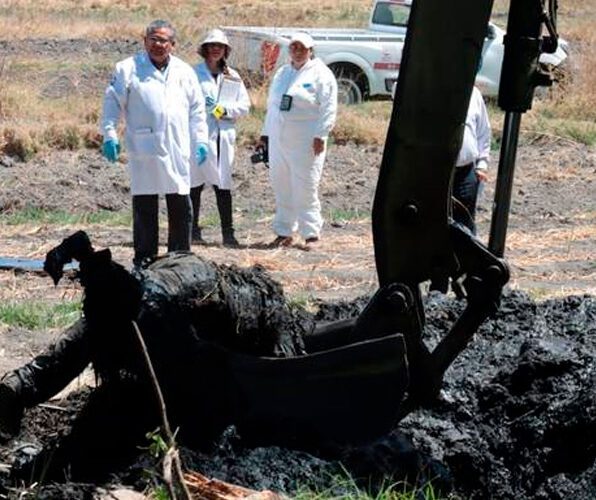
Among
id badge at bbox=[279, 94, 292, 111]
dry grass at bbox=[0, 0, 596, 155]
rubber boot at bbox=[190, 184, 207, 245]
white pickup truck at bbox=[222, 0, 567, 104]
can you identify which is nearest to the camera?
id badge at bbox=[279, 94, 292, 111]

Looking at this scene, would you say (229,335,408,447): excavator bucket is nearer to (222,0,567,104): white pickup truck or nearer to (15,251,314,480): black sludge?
(15,251,314,480): black sludge

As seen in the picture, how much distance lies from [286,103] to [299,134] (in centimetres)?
33

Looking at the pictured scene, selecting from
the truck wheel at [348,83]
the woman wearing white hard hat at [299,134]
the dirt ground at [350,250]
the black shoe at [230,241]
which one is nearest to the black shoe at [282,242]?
the woman wearing white hard hat at [299,134]

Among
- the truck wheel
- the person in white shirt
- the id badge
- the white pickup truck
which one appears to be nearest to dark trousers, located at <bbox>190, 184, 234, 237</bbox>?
the id badge

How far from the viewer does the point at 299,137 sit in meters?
13.1

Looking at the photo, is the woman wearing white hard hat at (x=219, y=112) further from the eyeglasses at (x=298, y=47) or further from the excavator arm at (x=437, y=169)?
the excavator arm at (x=437, y=169)

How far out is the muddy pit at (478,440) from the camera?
591cm

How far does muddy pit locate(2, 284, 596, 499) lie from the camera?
19.4ft

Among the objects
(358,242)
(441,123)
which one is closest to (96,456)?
(441,123)

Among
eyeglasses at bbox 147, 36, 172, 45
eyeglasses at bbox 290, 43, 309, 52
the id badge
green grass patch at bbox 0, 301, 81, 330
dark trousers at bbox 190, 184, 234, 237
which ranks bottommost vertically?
dark trousers at bbox 190, 184, 234, 237

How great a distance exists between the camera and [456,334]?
6.46 metres

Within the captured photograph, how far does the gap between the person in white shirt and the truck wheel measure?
36.4ft

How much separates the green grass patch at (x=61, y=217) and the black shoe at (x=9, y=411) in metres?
8.24

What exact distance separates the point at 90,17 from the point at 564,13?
579 inches
